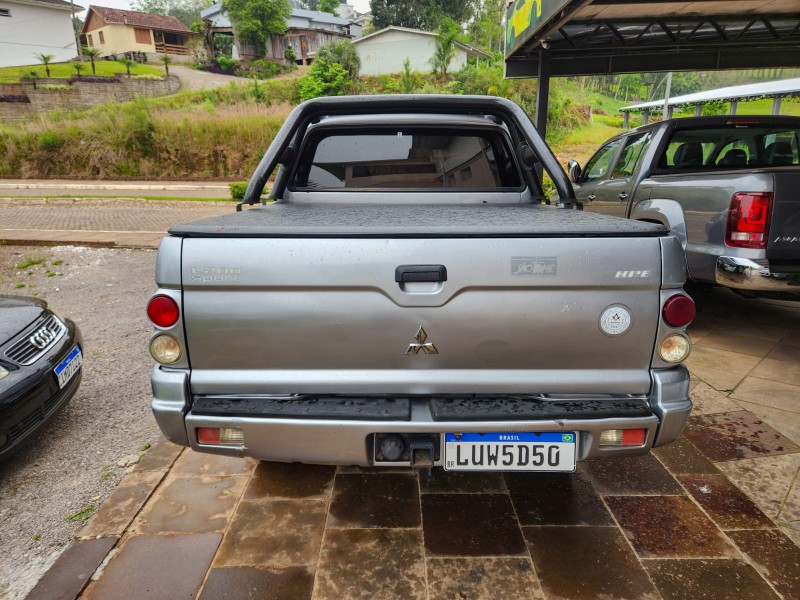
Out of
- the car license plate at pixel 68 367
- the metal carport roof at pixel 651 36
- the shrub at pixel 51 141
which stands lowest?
the car license plate at pixel 68 367

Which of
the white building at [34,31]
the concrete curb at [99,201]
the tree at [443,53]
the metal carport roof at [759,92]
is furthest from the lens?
the white building at [34,31]

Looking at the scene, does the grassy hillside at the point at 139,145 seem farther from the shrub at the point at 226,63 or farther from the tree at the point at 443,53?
the shrub at the point at 226,63

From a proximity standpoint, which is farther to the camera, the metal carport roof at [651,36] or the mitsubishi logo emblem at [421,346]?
the metal carport roof at [651,36]

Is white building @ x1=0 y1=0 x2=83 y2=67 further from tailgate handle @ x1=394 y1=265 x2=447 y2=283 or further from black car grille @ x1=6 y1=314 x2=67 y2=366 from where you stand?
tailgate handle @ x1=394 y1=265 x2=447 y2=283

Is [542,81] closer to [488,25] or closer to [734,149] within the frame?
[734,149]

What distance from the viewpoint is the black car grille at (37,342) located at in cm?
280

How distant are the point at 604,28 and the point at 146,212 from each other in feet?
37.8

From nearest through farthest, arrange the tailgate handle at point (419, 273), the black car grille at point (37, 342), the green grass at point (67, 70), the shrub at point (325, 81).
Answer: the tailgate handle at point (419, 273) < the black car grille at point (37, 342) < the shrub at point (325, 81) < the green grass at point (67, 70)

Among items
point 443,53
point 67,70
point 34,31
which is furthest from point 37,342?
point 34,31

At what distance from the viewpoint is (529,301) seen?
5.70 feet

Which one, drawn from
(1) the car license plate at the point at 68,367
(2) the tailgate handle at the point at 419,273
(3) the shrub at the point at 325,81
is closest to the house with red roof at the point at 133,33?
(3) the shrub at the point at 325,81

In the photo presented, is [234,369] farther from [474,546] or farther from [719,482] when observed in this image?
[719,482]

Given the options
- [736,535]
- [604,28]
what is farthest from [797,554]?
[604,28]

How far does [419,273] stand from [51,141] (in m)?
24.9
